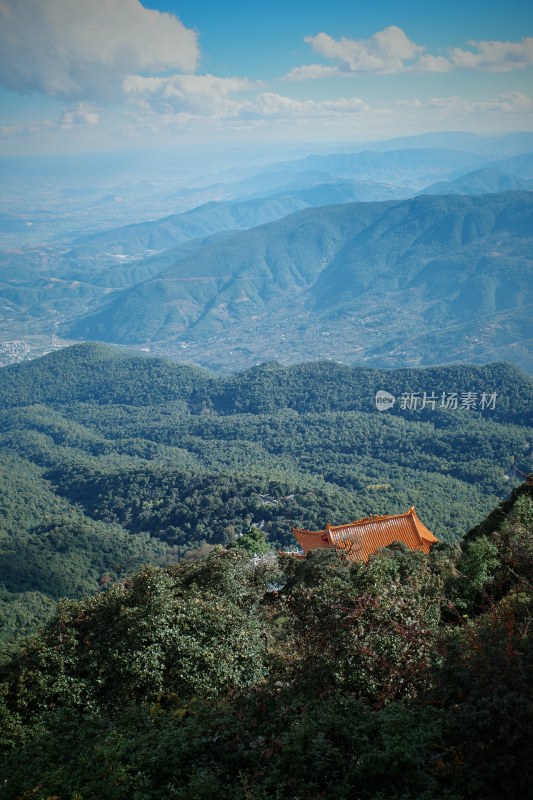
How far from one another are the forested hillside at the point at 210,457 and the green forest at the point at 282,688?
80.2ft

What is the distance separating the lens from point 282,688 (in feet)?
38.3

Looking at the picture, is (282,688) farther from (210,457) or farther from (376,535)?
(210,457)

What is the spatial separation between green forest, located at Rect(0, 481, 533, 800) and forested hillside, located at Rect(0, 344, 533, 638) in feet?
80.2

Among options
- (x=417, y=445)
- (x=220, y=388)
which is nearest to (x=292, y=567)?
(x=417, y=445)

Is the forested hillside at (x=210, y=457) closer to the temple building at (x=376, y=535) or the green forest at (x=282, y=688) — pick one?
the temple building at (x=376, y=535)

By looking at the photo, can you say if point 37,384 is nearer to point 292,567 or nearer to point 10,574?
point 10,574

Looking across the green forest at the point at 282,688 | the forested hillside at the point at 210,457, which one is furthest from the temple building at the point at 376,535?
the forested hillside at the point at 210,457

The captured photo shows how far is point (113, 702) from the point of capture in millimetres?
12852

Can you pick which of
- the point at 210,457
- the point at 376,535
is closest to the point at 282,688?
the point at 376,535

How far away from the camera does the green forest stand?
27.9ft

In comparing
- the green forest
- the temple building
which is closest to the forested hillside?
the temple building

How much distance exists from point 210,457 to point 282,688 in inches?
2962

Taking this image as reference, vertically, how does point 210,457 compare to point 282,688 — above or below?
below

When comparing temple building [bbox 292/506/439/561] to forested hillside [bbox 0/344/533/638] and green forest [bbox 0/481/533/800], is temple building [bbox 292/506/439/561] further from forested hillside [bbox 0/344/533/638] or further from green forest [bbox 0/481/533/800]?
forested hillside [bbox 0/344/533/638]
